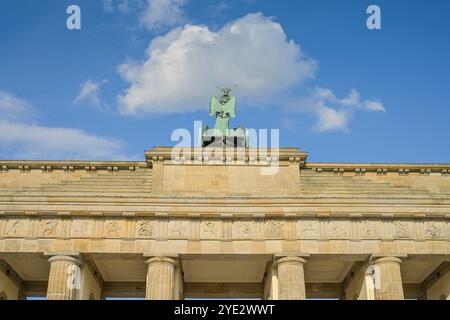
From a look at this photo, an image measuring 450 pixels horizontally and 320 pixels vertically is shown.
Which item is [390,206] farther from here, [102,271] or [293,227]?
[102,271]

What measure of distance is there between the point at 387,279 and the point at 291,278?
457cm

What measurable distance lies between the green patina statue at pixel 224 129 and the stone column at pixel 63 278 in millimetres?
10249

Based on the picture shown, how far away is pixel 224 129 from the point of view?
34312 mm

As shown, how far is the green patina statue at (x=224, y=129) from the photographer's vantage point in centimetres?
3349

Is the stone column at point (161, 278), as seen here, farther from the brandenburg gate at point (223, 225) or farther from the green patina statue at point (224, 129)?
the green patina statue at point (224, 129)

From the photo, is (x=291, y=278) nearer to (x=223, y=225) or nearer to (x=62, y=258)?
(x=223, y=225)

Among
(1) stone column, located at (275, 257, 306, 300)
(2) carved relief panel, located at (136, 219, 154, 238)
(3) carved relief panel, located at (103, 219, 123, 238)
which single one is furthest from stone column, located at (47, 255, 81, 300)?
(1) stone column, located at (275, 257, 306, 300)

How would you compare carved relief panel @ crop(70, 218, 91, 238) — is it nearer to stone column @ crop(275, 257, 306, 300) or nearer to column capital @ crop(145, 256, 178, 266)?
column capital @ crop(145, 256, 178, 266)

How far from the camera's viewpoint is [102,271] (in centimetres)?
3303

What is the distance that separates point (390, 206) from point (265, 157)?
22.7 ft

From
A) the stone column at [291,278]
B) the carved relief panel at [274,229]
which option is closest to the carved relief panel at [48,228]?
the carved relief panel at [274,229]

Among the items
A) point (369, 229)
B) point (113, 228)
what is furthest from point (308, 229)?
point (113, 228)
